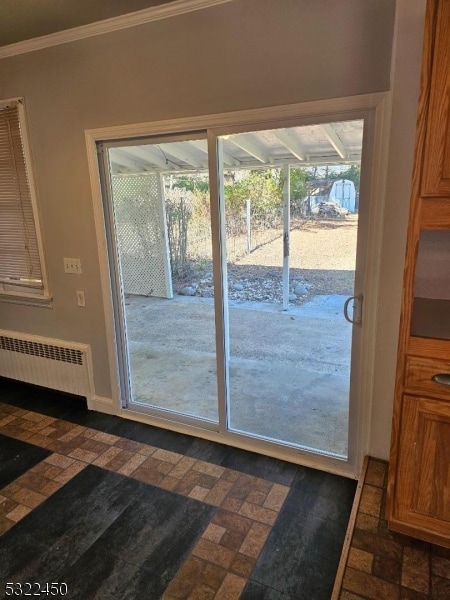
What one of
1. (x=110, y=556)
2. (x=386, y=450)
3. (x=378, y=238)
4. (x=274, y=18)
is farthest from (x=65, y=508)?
(x=274, y=18)

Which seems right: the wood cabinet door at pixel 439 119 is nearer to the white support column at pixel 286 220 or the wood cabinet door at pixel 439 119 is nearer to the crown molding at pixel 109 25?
the white support column at pixel 286 220

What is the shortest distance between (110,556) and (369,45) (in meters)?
2.65

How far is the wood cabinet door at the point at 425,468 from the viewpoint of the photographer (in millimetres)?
1501

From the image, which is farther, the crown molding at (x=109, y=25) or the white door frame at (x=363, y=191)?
the crown molding at (x=109, y=25)

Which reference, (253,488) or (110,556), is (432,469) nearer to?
(253,488)

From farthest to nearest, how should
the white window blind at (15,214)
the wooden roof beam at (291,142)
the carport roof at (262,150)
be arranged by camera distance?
the white window blind at (15,214), the wooden roof beam at (291,142), the carport roof at (262,150)

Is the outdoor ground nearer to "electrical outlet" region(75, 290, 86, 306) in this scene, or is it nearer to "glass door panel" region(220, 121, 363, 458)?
"glass door panel" region(220, 121, 363, 458)

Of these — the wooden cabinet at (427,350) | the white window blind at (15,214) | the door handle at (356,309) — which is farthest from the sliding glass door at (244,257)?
the white window blind at (15,214)

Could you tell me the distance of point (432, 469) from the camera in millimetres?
1548

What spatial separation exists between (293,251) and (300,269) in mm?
133

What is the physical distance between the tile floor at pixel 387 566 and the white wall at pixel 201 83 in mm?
453

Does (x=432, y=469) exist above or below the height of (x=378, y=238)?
below

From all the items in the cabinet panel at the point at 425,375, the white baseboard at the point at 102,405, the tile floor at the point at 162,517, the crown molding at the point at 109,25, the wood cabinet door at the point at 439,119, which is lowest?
the tile floor at the point at 162,517

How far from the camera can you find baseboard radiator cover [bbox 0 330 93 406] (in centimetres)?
297
